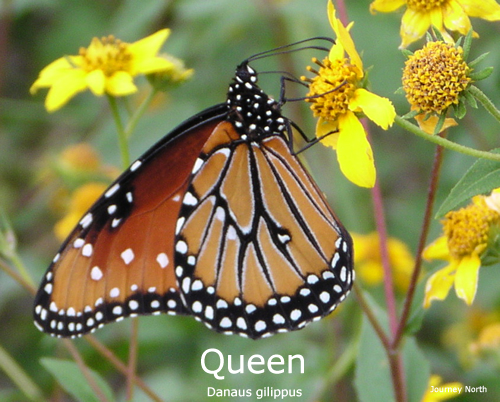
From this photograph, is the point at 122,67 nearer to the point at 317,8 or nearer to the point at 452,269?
the point at 317,8

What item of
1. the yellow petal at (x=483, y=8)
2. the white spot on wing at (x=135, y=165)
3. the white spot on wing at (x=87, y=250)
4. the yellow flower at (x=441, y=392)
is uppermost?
the yellow petal at (x=483, y=8)

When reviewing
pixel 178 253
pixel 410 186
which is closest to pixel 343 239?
pixel 178 253

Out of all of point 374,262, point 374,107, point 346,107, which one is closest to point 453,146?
point 374,107

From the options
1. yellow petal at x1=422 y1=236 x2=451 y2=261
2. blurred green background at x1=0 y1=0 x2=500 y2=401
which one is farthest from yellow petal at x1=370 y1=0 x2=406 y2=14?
blurred green background at x1=0 y1=0 x2=500 y2=401

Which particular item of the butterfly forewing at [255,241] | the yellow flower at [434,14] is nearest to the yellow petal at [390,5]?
the yellow flower at [434,14]

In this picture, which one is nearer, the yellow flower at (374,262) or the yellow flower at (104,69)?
the yellow flower at (104,69)

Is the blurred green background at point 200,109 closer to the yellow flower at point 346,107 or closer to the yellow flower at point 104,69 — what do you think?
the yellow flower at point 104,69
